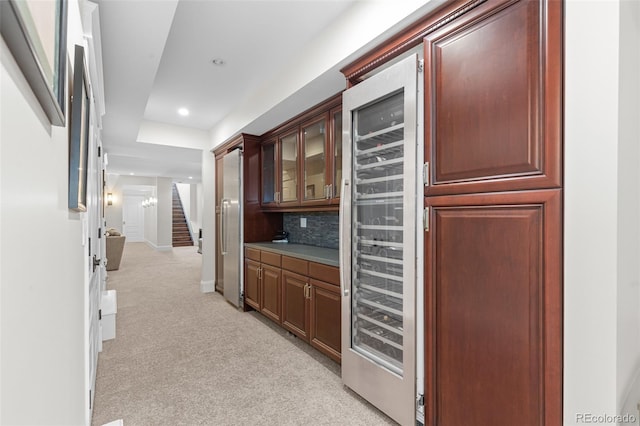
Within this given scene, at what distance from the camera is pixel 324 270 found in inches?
104

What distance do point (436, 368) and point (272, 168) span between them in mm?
3080

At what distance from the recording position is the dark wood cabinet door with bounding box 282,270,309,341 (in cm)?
290

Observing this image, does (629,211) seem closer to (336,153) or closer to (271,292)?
(336,153)

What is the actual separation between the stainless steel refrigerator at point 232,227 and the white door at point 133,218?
10.7m

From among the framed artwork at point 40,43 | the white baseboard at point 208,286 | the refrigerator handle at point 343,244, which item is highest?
the framed artwork at point 40,43

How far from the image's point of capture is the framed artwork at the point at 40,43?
47 cm

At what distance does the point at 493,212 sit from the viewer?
1393 millimetres

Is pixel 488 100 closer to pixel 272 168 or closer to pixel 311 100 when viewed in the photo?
pixel 311 100

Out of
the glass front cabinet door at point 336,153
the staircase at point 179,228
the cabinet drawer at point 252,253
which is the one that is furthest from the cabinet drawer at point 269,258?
the staircase at point 179,228

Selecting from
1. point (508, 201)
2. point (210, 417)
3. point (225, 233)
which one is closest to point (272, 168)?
point (225, 233)

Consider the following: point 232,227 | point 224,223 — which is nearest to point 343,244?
point 232,227

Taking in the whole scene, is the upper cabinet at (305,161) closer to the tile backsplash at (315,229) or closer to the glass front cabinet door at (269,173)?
the glass front cabinet door at (269,173)

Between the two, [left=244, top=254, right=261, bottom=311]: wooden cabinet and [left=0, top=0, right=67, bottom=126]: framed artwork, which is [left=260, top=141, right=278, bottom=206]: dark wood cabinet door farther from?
[left=0, top=0, right=67, bottom=126]: framed artwork

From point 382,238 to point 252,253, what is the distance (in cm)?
225
